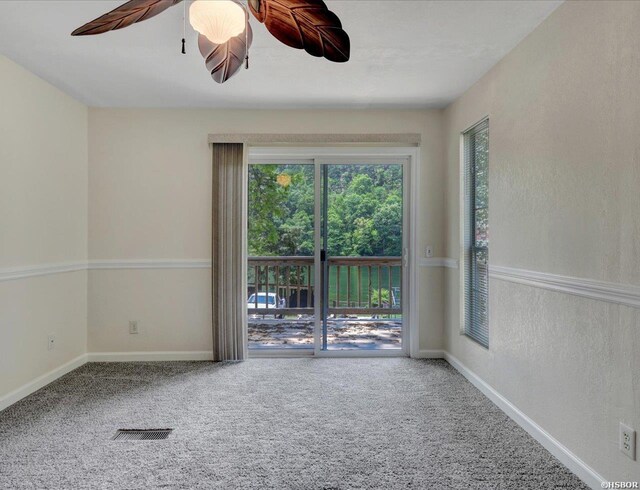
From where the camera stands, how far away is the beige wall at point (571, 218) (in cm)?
192

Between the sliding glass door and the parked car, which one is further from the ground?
the sliding glass door

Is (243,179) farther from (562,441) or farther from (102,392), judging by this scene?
(562,441)

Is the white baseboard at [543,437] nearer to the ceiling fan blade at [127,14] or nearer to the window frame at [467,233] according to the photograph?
the window frame at [467,233]

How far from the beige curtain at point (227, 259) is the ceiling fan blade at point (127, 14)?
2498 millimetres

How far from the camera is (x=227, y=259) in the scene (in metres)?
4.26

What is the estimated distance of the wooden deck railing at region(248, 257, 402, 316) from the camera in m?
4.47

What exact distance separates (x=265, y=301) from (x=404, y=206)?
1.68m

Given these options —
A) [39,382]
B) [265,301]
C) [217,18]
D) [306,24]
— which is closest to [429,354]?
[265,301]

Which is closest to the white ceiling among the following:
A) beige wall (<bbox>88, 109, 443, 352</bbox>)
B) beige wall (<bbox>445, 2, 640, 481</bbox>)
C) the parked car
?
beige wall (<bbox>88, 109, 443, 352</bbox>)

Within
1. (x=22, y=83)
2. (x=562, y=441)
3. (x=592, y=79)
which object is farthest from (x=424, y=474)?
(x=22, y=83)

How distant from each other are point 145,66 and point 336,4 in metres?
1.63

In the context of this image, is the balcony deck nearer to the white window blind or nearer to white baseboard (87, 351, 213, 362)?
white baseboard (87, 351, 213, 362)

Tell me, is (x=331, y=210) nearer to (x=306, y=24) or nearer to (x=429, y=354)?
(x=429, y=354)

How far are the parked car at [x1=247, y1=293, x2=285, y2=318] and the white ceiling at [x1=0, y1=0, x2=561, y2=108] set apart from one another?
1844 millimetres
